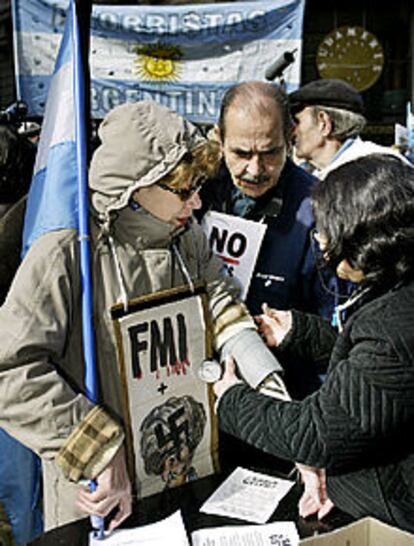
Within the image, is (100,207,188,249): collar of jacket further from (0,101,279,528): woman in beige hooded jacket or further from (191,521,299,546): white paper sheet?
(191,521,299,546): white paper sheet

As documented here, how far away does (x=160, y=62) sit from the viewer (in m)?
5.29

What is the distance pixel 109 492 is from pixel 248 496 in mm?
424

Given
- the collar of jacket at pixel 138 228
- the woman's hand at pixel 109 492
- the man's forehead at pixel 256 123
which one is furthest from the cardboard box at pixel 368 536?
the man's forehead at pixel 256 123

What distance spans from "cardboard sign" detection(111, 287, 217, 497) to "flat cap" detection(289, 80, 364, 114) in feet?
7.48

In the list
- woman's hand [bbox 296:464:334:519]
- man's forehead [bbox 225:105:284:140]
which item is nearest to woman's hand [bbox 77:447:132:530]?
woman's hand [bbox 296:464:334:519]

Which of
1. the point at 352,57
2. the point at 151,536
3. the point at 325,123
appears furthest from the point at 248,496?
the point at 352,57

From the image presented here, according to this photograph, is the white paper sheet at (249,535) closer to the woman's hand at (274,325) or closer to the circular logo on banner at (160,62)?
the woman's hand at (274,325)

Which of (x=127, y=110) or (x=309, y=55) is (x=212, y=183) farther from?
(x=309, y=55)

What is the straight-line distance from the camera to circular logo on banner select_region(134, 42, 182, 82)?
5.26m

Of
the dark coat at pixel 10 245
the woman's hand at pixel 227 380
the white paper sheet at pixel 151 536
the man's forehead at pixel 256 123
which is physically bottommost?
the white paper sheet at pixel 151 536

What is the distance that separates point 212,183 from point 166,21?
2788 mm

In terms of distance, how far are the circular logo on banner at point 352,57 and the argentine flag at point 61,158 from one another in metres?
6.13

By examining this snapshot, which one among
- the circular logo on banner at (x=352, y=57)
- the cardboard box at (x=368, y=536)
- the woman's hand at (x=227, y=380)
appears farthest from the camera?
the circular logo on banner at (x=352, y=57)

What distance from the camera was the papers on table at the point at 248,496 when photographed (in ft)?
6.13
